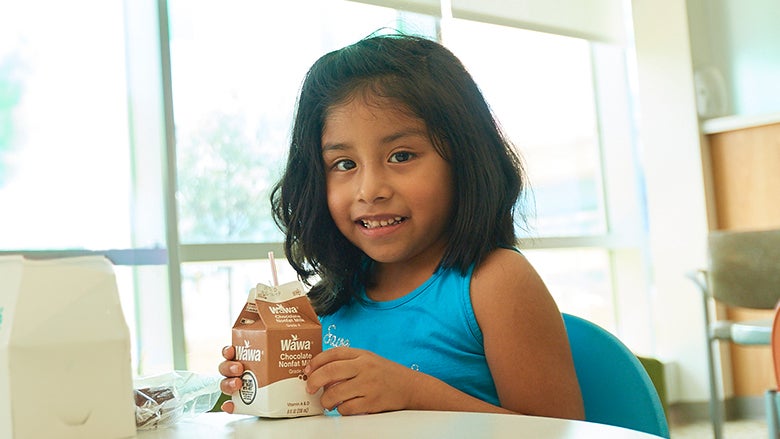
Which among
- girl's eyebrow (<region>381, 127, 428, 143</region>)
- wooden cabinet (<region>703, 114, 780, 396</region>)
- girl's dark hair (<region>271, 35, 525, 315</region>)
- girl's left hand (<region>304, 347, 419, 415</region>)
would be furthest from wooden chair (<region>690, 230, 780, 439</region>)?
girl's left hand (<region>304, 347, 419, 415</region>)

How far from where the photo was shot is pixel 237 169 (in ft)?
12.0

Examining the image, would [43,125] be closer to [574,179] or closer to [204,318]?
[204,318]

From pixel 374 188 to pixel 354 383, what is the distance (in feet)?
1.09

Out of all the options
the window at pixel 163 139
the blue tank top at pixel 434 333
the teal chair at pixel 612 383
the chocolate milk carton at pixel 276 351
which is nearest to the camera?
the chocolate milk carton at pixel 276 351

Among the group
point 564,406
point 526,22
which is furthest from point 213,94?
point 564,406

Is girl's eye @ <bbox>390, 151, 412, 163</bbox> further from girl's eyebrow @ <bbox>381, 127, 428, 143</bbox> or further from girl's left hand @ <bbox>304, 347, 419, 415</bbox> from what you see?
girl's left hand @ <bbox>304, 347, 419, 415</bbox>

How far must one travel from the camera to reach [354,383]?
0.82 metres

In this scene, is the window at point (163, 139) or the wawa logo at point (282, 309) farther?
the window at point (163, 139)

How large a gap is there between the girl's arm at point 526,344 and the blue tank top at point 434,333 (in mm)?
27

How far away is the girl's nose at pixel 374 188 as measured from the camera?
3.59 feet

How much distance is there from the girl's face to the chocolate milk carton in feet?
0.97

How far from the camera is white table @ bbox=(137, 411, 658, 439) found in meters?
0.64

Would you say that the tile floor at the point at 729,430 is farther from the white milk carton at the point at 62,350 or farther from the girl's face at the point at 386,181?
the white milk carton at the point at 62,350

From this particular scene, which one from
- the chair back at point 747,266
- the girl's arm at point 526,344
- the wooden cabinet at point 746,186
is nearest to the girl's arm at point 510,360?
the girl's arm at point 526,344
